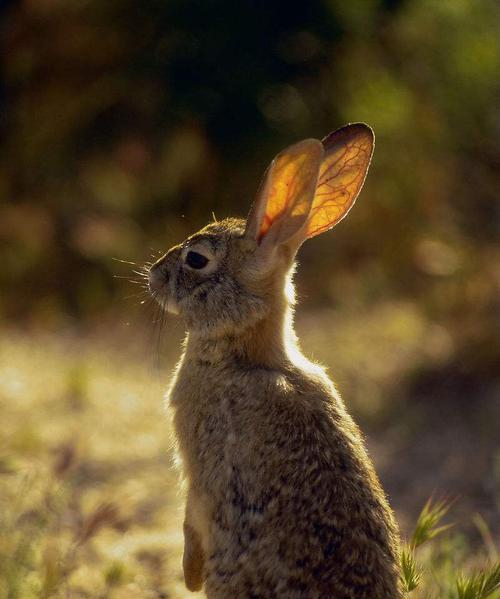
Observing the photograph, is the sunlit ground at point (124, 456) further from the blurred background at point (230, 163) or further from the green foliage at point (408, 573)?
the green foliage at point (408, 573)

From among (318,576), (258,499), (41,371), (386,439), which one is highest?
(41,371)

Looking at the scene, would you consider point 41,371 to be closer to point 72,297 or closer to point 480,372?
point 72,297

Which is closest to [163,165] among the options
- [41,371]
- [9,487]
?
[41,371]

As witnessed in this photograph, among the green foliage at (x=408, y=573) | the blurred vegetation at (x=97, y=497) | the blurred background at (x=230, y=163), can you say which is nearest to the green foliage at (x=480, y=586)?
Result: the blurred vegetation at (x=97, y=497)

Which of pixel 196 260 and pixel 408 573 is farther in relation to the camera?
pixel 196 260

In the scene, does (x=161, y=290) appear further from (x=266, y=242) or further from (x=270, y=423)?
(x=270, y=423)

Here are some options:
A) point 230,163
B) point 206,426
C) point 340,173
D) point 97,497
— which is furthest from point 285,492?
point 230,163

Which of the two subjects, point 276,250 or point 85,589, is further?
point 85,589
